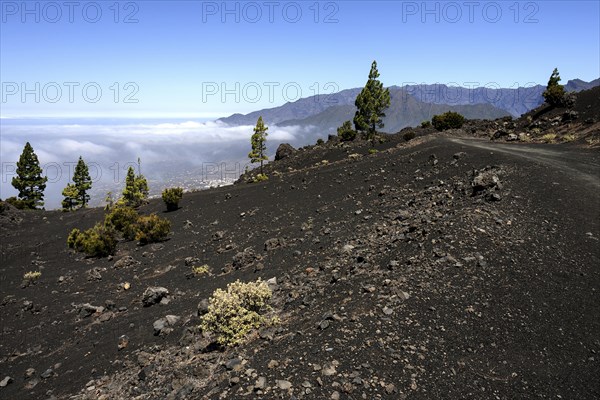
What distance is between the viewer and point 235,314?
1088 centimetres

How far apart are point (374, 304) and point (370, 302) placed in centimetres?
18

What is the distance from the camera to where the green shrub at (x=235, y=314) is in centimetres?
1024

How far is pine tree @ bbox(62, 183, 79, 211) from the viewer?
59.2 meters

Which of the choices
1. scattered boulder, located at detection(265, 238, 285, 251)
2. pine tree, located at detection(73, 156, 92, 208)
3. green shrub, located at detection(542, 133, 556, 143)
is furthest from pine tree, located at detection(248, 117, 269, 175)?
green shrub, located at detection(542, 133, 556, 143)

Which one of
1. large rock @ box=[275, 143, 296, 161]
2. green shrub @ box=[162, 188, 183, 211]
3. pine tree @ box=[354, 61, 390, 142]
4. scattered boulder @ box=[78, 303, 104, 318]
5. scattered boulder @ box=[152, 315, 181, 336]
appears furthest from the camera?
large rock @ box=[275, 143, 296, 161]

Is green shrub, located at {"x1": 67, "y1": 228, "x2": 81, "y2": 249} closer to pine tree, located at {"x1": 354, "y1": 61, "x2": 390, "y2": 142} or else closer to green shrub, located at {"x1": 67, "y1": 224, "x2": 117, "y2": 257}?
green shrub, located at {"x1": 67, "y1": 224, "x2": 117, "y2": 257}

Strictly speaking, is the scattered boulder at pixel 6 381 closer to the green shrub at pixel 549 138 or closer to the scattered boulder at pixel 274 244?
the scattered boulder at pixel 274 244

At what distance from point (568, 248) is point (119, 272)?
2286 centimetres

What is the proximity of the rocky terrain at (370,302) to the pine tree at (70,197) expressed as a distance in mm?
39479

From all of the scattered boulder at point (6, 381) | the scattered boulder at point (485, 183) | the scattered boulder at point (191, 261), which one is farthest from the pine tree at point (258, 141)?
the scattered boulder at point (6, 381)

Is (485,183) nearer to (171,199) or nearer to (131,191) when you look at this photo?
(171,199)

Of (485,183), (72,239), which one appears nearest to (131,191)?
(72,239)

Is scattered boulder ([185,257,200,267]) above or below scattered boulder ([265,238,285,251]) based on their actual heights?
below

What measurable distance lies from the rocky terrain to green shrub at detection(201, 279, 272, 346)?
0.45m
